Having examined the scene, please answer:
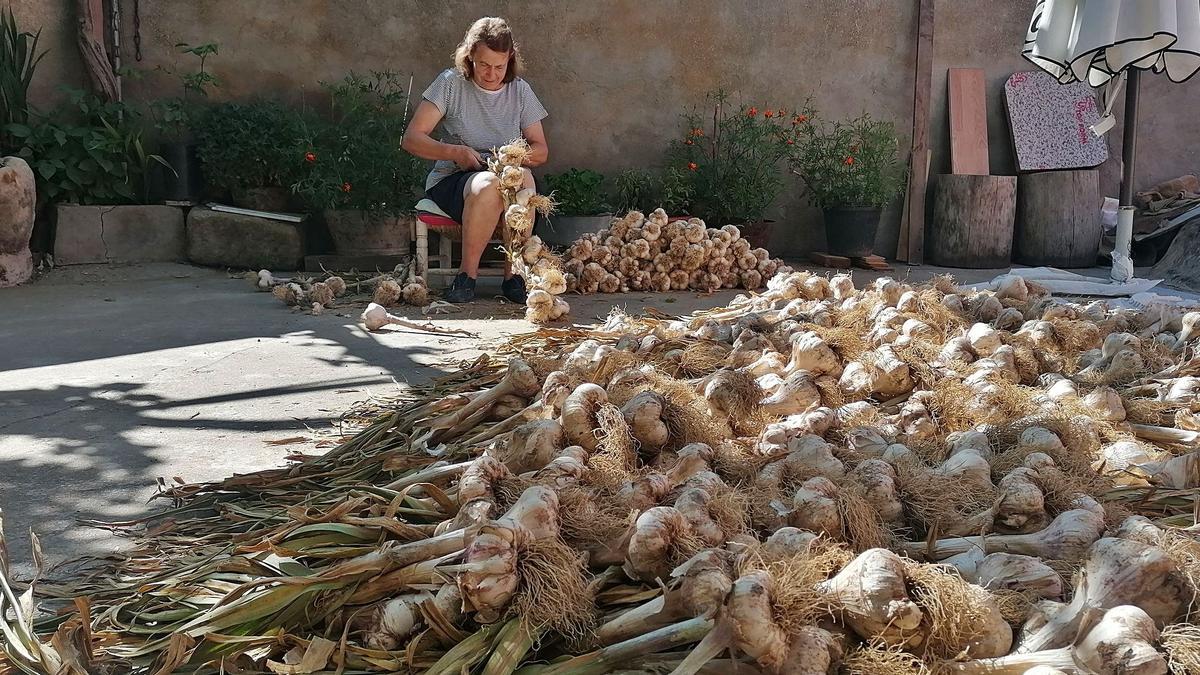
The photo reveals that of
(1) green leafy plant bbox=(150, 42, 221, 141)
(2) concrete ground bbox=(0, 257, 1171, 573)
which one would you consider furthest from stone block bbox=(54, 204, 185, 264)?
(2) concrete ground bbox=(0, 257, 1171, 573)

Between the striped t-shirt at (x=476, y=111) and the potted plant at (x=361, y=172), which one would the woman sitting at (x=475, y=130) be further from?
the potted plant at (x=361, y=172)

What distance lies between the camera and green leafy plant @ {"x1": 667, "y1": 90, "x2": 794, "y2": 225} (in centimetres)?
720

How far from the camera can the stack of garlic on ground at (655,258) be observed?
19.0ft

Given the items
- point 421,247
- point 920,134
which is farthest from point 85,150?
point 920,134

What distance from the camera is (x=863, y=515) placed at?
1461mm

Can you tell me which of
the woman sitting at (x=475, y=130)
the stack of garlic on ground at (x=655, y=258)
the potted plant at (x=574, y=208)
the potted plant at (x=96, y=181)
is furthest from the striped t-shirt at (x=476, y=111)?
the potted plant at (x=96, y=181)

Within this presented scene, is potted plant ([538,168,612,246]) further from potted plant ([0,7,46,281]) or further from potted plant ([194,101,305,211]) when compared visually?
potted plant ([0,7,46,281])

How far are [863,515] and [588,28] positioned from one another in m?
6.67

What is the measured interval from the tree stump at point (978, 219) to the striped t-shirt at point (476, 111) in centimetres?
391

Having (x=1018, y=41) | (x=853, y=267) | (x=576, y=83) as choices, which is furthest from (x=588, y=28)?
(x=1018, y=41)

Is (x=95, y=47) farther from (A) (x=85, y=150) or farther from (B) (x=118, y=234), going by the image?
(B) (x=118, y=234)

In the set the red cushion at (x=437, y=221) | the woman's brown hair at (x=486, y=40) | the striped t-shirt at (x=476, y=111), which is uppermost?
the woman's brown hair at (x=486, y=40)

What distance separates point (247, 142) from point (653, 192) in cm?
301

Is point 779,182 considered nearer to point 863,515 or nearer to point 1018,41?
point 1018,41
